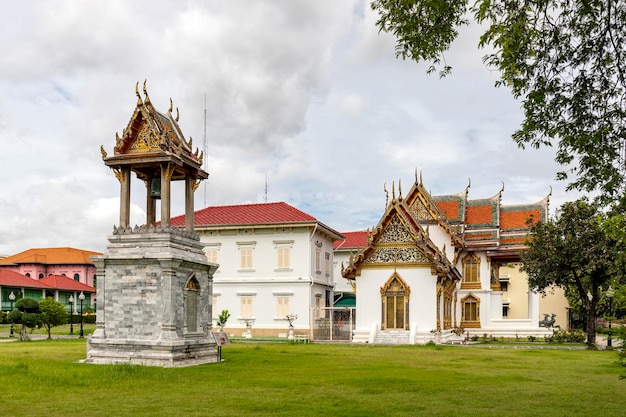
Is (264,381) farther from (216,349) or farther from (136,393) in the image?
(216,349)

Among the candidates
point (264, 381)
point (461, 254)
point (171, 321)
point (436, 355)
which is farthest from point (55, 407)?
point (461, 254)

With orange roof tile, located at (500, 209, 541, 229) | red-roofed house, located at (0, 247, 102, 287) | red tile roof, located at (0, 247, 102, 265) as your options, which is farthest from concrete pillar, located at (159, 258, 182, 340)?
red tile roof, located at (0, 247, 102, 265)

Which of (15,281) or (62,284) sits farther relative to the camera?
(62,284)

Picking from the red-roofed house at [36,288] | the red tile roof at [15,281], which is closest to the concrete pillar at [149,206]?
the red-roofed house at [36,288]

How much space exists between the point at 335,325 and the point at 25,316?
1450 cm

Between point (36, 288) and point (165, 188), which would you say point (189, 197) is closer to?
point (165, 188)

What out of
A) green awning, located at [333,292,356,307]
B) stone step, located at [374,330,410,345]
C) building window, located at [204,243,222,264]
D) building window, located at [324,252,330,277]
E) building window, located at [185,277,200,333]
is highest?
building window, located at [204,243,222,264]

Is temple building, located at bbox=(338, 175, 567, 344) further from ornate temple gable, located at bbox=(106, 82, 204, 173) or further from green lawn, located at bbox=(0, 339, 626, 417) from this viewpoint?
ornate temple gable, located at bbox=(106, 82, 204, 173)

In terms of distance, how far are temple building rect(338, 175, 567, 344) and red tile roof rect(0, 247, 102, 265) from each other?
175 ft

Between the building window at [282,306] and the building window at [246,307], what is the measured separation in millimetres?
1633

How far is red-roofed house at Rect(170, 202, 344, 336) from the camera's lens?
3775cm

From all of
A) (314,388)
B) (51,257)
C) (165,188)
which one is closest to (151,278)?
(165,188)

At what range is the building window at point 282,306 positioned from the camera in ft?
124

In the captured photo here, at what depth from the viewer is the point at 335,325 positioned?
34.3m
